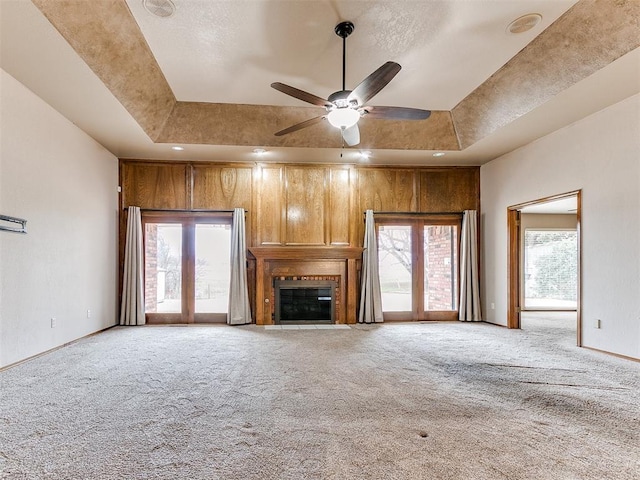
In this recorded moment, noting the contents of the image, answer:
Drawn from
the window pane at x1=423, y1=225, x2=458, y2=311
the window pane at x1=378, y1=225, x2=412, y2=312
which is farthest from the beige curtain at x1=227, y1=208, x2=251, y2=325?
the window pane at x1=423, y1=225, x2=458, y2=311

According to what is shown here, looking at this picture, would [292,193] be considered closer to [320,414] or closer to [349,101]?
[349,101]

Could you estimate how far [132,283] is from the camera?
598cm

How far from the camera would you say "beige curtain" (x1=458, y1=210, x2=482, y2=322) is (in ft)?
21.1

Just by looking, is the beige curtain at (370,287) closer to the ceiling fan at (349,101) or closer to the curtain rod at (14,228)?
the ceiling fan at (349,101)

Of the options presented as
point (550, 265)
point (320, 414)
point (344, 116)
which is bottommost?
point (320, 414)

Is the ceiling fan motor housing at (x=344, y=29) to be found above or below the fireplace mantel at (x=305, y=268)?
above

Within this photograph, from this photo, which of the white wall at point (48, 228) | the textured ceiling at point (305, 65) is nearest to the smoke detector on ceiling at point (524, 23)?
the textured ceiling at point (305, 65)

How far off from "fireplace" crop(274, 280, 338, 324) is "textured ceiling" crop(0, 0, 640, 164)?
7.63 feet

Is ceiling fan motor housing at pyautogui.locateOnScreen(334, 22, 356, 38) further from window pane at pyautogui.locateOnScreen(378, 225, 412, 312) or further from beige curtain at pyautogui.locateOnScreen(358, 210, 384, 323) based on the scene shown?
window pane at pyautogui.locateOnScreen(378, 225, 412, 312)

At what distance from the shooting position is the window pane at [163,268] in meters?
6.21

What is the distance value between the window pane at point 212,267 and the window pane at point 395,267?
275cm

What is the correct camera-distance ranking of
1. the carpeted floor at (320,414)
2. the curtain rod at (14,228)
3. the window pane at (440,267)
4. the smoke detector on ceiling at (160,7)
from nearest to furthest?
the carpeted floor at (320,414)
the smoke detector on ceiling at (160,7)
the curtain rod at (14,228)
the window pane at (440,267)

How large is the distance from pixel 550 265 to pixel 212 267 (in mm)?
7869

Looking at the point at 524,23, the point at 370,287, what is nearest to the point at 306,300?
the point at 370,287
